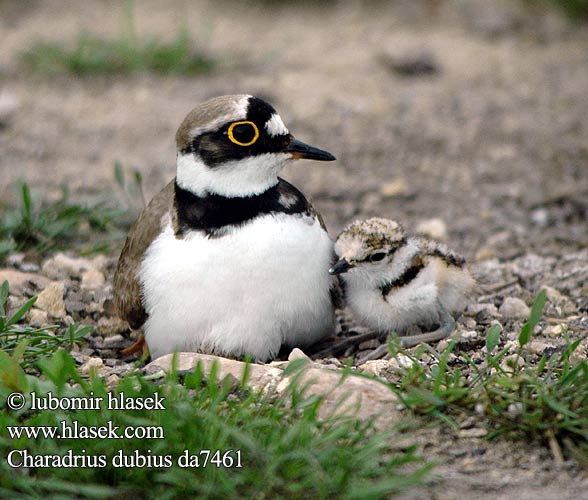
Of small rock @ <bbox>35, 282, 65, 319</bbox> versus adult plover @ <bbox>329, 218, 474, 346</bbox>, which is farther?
small rock @ <bbox>35, 282, 65, 319</bbox>

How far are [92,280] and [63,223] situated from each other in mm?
678

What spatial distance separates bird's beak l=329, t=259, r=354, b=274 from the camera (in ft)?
15.0

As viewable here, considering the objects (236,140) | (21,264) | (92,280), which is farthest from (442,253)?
(21,264)

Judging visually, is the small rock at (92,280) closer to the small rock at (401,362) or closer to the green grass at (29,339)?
the green grass at (29,339)

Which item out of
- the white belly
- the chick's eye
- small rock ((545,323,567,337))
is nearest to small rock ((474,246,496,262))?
small rock ((545,323,567,337))

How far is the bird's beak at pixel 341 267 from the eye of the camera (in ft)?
15.0

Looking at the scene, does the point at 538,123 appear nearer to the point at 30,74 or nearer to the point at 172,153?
the point at 172,153

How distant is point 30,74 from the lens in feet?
29.3

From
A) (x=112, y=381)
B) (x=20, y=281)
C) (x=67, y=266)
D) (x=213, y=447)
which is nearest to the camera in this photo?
(x=213, y=447)

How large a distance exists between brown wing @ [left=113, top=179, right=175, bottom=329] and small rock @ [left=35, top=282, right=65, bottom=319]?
1.02 feet

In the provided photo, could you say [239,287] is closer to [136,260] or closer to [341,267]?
[341,267]

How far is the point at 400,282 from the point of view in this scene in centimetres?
478

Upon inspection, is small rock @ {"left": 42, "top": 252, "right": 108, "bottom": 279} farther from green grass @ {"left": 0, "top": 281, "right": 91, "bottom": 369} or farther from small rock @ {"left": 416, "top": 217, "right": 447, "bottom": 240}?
small rock @ {"left": 416, "top": 217, "right": 447, "bottom": 240}

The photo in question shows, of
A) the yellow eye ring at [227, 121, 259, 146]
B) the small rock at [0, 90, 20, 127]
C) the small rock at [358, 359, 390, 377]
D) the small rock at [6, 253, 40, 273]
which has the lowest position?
the small rock at [358, 359, 390, 377]
